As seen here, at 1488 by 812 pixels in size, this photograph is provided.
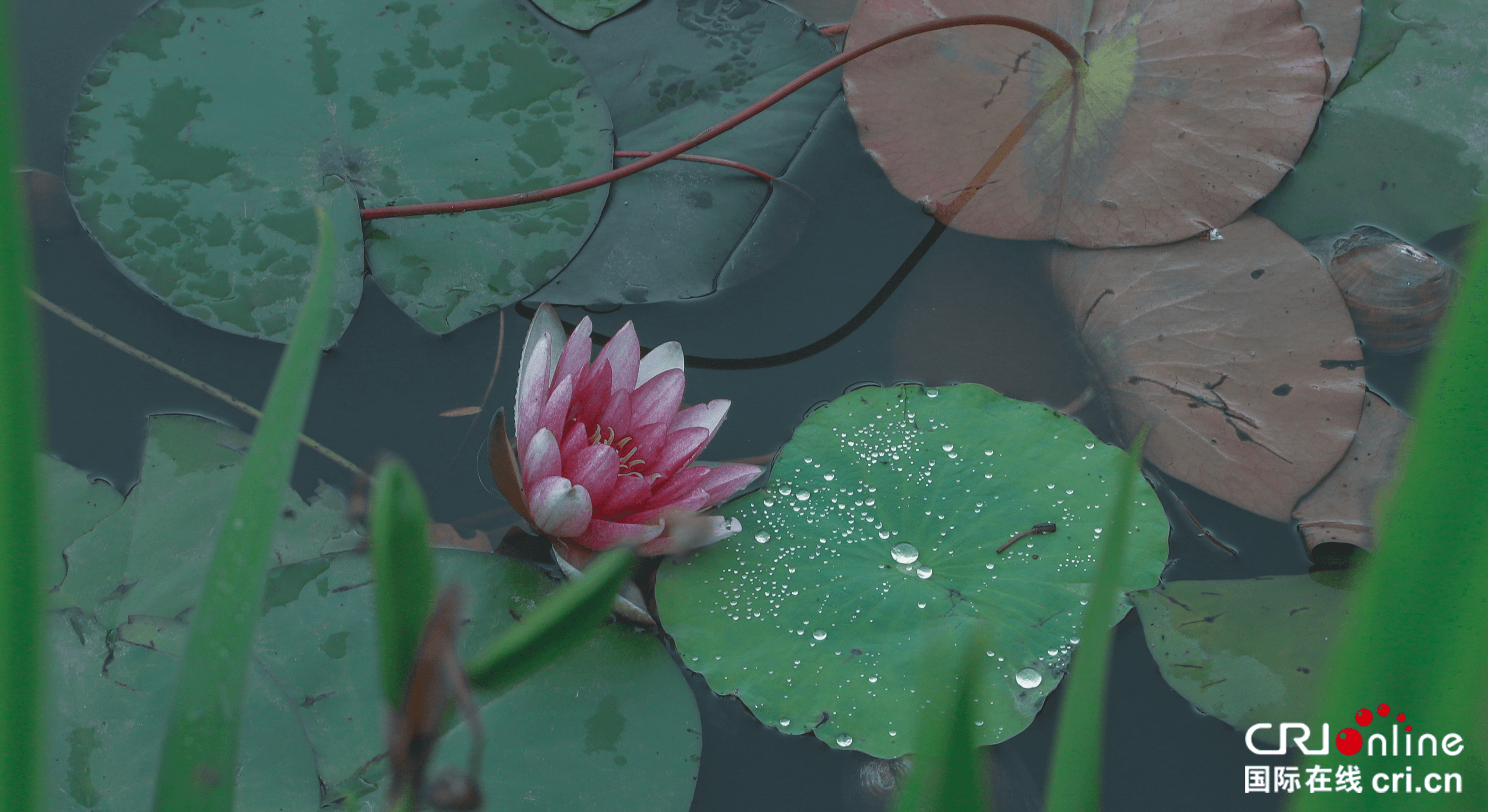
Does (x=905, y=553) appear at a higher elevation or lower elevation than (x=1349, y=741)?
lower

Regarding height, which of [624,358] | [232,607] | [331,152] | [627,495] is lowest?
[627,495]

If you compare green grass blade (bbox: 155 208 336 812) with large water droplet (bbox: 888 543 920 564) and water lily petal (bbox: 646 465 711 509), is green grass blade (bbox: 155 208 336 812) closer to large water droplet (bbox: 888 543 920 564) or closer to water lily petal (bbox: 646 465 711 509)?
water lily petal (bbox: 646 465 711 509)

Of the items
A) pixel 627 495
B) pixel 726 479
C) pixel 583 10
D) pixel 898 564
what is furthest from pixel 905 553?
pixel 583 10

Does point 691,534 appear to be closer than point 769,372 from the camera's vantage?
Yes

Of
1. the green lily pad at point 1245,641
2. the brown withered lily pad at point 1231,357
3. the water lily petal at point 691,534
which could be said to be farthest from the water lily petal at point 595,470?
the brown withered lily pad at point 1231,357

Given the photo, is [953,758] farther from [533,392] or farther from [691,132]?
[691,132]

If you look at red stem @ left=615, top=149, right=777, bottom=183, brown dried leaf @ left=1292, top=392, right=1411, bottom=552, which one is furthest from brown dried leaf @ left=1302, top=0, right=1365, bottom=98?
red stem @ left=615, top=149, right=777, bottom=183

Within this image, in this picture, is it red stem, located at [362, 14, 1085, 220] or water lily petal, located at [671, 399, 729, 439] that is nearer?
water lily petal, located at [671, 399, 729, 439]

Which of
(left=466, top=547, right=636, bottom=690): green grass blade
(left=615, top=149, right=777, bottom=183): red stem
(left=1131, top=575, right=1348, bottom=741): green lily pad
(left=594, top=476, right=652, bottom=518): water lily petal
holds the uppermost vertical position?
(left=466, top=547, right=636, bottom=690): green grass blade
